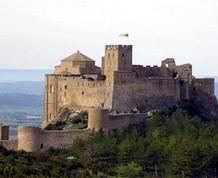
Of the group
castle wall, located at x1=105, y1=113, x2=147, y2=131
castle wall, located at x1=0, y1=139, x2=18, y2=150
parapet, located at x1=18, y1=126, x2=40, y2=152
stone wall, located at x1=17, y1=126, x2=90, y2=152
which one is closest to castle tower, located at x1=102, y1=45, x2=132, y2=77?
castle wall, located at x1=105, y1=113, x2=147, y2=131

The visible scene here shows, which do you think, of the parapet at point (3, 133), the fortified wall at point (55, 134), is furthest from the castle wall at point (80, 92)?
the parapet at point (3, 133)

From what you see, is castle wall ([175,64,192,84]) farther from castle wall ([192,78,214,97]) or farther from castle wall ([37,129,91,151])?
castle wall ([37,129,91,151])

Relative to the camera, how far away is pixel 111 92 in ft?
203

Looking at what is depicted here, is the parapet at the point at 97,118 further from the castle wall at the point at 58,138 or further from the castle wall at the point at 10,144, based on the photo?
the castle wall at the point at 10,144

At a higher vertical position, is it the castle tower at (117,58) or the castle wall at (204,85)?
the castle tower at (117,58)

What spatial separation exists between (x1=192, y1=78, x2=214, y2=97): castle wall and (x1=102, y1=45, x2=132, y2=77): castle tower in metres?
7.00

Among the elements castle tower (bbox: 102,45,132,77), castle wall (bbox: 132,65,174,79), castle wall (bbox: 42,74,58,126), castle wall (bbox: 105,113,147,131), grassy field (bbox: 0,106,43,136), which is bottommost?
grassy field (bbox: 0,106,43,136)

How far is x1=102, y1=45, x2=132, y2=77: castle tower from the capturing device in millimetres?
63562

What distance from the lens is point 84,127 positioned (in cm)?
6034

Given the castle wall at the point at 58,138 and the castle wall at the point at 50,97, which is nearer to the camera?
the castle wall at the point at 58,138

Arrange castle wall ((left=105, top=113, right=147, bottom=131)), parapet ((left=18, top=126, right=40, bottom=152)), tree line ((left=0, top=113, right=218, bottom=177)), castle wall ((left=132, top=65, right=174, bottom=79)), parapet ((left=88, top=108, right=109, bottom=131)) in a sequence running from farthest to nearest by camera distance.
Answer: castle wall ((left=132, top=65, right=174, bottom=79)), castle wall ((left=105, top=113, right=147, bottom=131)), parapet ((left=88, top=108, right=109, bottom=131)), parapet ((left=18, top=126, right=40, bottom=152)), tree line ((left=0, top=113, right=218, bottom=177))

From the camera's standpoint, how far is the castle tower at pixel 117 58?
209 feet

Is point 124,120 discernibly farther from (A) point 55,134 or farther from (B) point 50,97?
(B) point 50,97

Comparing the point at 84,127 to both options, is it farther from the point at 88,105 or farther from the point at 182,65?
the point at 182,65
